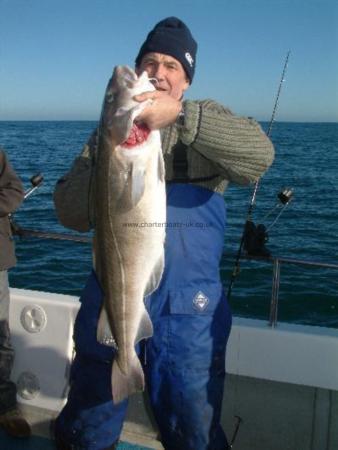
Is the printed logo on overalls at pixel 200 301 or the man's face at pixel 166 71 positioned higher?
the man's face at pixel 166 71

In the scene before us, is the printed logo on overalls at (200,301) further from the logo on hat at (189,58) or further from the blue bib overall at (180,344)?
the logo on hat at (189,58)

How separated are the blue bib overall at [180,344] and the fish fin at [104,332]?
244 millimetres

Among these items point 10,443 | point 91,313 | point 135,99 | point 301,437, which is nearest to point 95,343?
point 91,313

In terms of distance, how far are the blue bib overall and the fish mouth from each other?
24.3 inches

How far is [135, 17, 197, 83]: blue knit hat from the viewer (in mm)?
3123

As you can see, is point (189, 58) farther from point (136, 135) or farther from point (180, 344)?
point (180, 344)

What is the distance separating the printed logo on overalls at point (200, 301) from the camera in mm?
2877

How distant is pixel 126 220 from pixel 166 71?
3.83 feet

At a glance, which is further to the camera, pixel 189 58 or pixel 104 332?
pixel 189 58

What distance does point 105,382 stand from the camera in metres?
3.04

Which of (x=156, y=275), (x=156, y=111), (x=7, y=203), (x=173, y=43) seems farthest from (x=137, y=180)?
(x=7, y=203)

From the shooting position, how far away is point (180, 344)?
2.87 meters

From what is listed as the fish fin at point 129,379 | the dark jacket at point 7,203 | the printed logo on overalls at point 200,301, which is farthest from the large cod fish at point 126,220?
the dark jacket at point 7,203

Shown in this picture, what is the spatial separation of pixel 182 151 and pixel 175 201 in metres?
0.34
